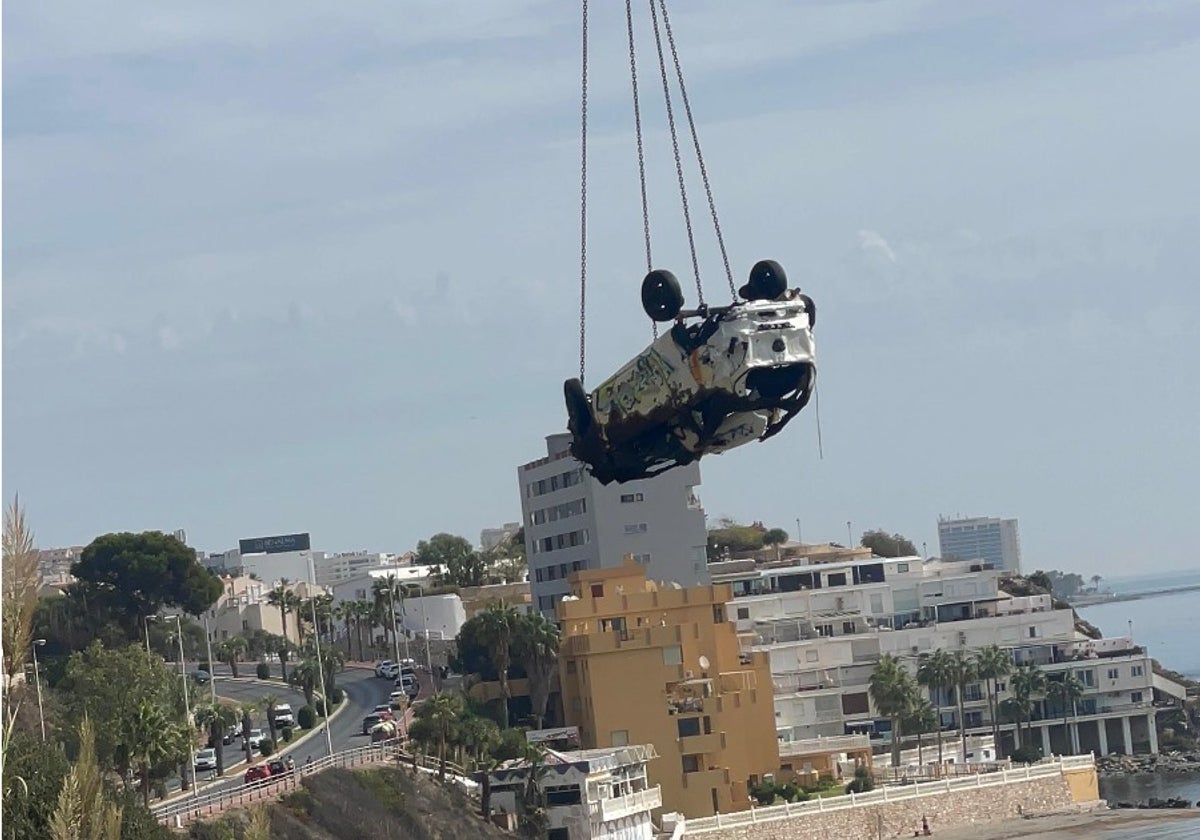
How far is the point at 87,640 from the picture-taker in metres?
116

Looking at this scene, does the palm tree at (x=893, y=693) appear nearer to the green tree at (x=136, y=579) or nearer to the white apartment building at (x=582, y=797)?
the white apartment building at (x=582, y=797)

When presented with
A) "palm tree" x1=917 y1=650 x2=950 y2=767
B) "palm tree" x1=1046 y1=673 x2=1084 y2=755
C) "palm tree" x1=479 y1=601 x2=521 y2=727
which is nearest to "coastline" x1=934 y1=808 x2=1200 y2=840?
"palm tree" x1=917 y1=650 x2=950 y2=767

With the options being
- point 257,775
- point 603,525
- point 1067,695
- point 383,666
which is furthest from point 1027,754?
point 257,775

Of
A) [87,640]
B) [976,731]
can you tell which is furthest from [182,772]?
[976,731]

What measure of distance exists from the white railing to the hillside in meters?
9.52

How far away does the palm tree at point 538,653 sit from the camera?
98.0 m

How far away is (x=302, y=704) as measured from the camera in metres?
113

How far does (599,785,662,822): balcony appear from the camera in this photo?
81000 mm

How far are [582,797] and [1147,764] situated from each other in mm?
56983

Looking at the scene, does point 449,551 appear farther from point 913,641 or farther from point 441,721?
point 441,721

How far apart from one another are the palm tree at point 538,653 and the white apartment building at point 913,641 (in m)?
18.8

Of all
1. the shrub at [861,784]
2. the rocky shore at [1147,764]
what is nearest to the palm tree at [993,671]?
the rocky shore at [1147,764]

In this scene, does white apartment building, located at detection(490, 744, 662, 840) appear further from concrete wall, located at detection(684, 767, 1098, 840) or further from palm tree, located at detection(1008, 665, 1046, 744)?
palm tree, located at detection(1008, 665, 1046, 744)

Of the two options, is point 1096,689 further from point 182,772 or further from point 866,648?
point 182,772
